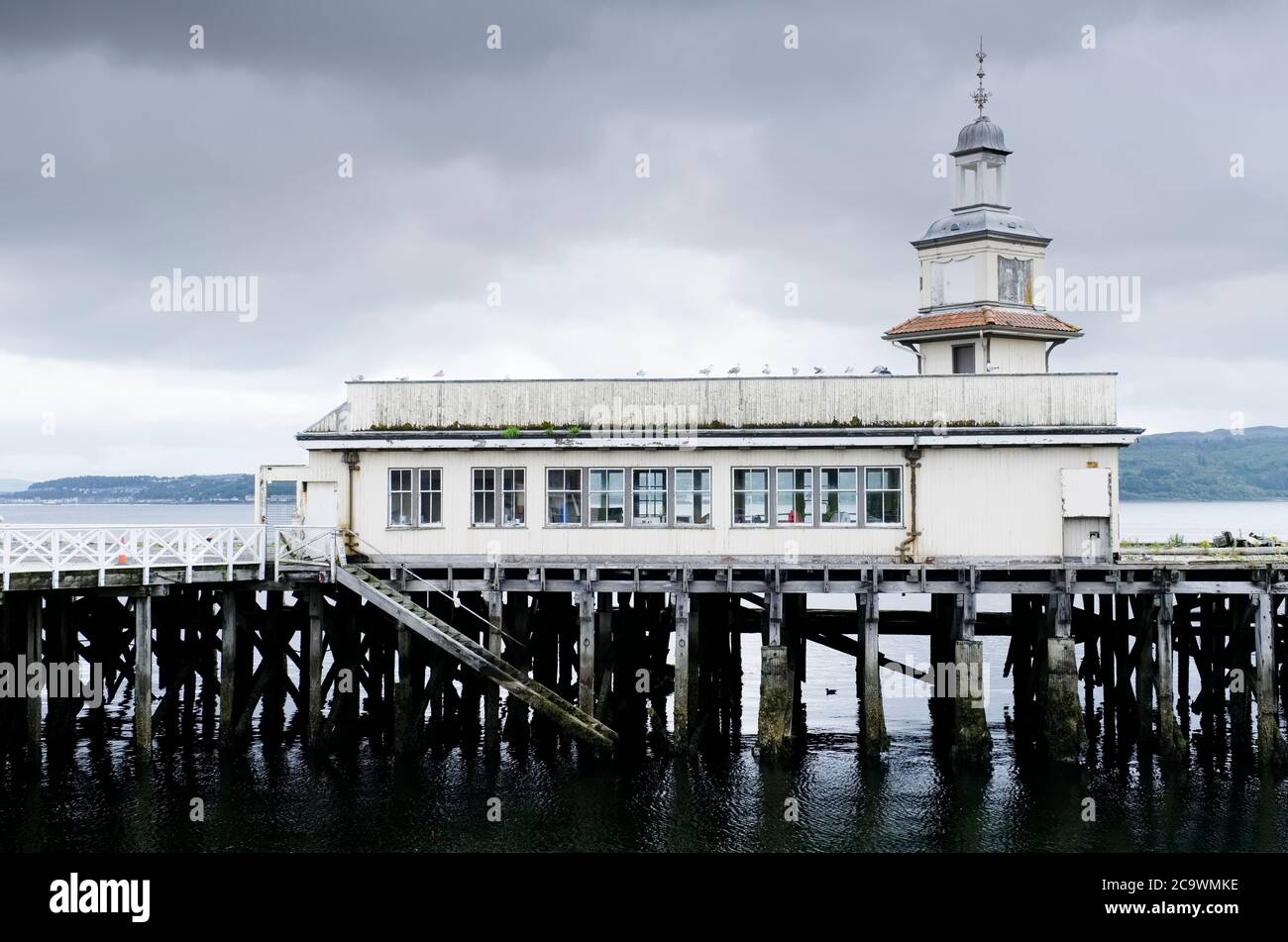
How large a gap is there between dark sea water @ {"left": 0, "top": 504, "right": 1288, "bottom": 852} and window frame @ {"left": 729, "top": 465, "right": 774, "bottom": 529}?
207 inches

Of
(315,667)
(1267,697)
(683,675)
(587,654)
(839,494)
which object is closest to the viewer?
(1267,697)

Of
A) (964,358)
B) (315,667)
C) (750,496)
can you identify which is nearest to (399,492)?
(315,667)

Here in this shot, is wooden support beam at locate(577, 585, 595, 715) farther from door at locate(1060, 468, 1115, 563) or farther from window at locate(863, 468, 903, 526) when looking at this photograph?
door at locate(1060, 468, 1115, 563)

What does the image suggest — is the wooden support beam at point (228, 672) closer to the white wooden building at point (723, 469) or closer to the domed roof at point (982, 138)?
the white wooden building at point (723, 469)

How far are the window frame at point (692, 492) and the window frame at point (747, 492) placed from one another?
16.7 inches

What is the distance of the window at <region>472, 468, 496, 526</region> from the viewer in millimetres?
36000

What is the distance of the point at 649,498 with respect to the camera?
3556 centimetres

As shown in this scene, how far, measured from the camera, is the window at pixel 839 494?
34.9 metres

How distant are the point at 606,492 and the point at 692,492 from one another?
198cm

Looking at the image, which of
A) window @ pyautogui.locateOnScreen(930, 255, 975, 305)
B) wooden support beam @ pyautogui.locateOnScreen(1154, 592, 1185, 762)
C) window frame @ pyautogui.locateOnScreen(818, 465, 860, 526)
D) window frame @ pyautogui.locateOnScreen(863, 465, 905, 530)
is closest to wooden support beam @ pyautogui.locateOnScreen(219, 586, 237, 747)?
window frame @ pyautogui.locateOnScreen(818, 465, 860, 526)

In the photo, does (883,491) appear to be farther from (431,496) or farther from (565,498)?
(431,496)
